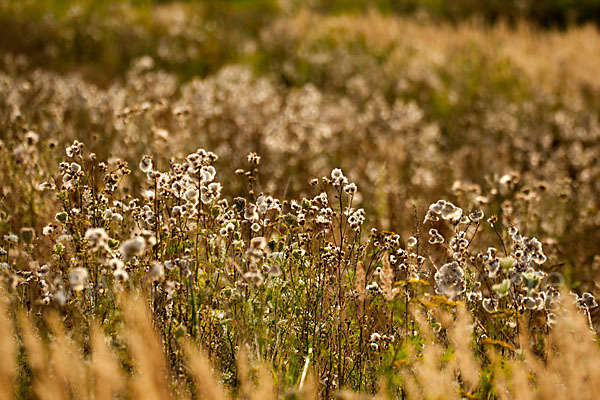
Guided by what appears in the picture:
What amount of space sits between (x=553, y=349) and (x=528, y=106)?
23.7ft

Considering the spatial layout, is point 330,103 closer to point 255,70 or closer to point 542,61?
point 255,70

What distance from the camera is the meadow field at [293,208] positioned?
2492mm

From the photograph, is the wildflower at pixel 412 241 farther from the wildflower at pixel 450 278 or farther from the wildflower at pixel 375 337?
the wildflower at pixel 375 337

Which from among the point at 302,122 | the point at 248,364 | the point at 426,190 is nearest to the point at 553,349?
the point at 248,364

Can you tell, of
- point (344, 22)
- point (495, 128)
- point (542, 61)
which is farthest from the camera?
point (344, 22)

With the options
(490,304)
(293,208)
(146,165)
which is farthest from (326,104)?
(490,304)

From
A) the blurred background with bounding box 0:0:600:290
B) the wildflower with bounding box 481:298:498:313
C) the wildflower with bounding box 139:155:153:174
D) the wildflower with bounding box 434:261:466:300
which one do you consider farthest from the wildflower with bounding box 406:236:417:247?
the wildflower with bounding box 139:155:153:174

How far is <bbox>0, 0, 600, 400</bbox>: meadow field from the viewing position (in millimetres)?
2492

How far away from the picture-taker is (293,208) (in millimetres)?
3303

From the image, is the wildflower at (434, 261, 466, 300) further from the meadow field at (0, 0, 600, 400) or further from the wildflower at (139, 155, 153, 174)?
the wildflower at (139, 155, 153, 174)

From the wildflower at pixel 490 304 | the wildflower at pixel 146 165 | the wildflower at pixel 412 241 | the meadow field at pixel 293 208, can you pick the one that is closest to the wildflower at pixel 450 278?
the meadow field at pixel 293 208

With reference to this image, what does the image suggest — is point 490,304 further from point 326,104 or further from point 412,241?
point 326,104

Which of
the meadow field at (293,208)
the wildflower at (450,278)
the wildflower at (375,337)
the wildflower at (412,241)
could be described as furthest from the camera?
the wildflower at (412,241)

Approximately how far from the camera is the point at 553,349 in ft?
10.5
